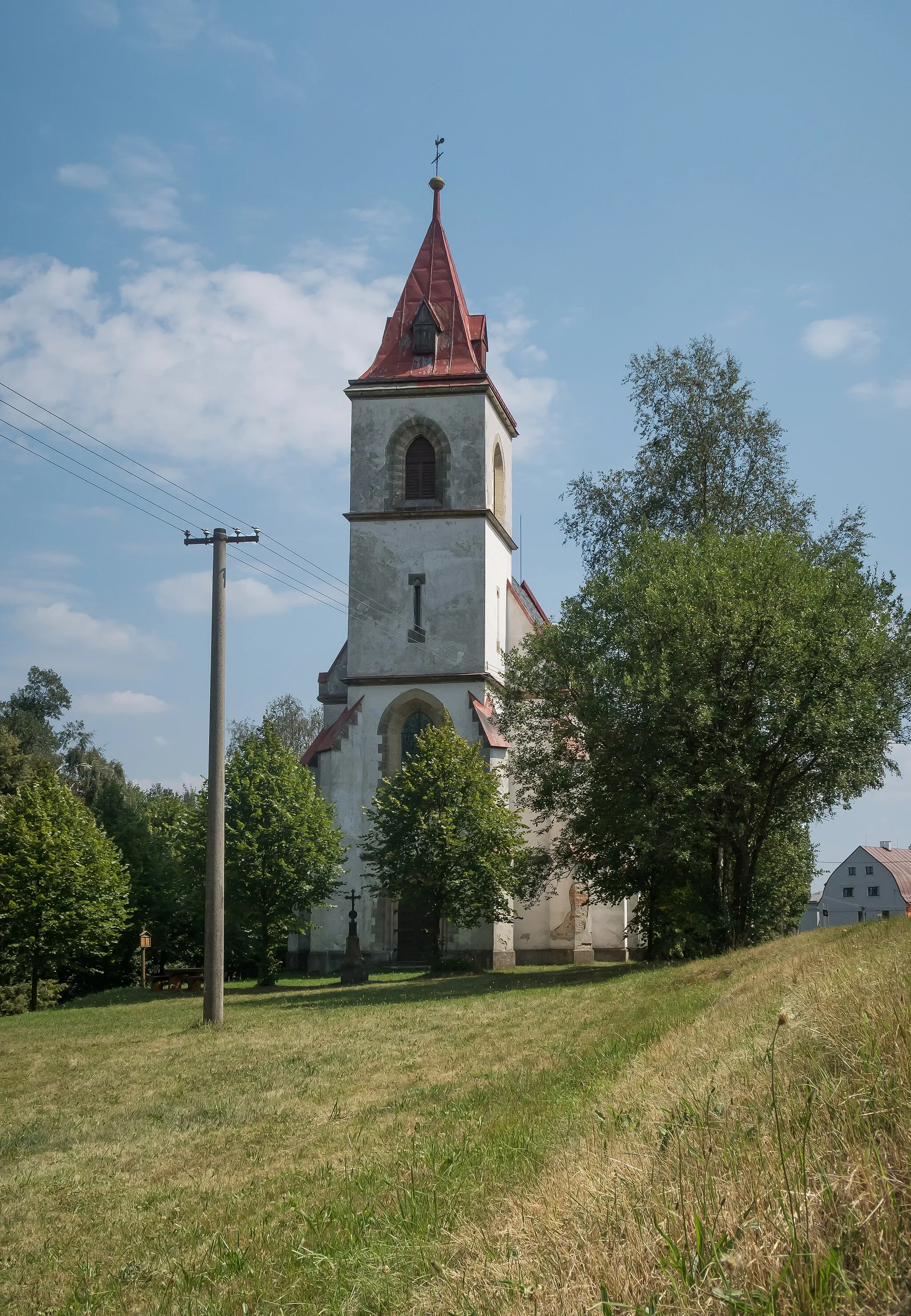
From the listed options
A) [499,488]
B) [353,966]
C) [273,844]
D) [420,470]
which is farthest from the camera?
[499,488]

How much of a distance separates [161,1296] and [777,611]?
1821 centimetres

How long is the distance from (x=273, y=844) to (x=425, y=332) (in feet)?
58.7

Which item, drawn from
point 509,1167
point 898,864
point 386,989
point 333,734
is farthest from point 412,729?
point 898,864

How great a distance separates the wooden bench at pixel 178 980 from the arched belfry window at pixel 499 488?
17.6 meters

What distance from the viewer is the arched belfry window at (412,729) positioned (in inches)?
1428

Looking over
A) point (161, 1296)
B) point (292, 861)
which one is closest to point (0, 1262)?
point (161, 1296)

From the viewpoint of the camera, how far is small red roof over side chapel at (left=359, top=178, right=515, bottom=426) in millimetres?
38312

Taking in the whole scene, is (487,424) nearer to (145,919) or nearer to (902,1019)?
(145,919)

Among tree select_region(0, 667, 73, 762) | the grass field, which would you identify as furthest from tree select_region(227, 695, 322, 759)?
the grass field

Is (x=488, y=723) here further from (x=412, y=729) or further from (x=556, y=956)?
(x=556, y=956)

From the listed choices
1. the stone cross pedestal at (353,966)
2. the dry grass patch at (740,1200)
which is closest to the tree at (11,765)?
the stone cross pedestal at (353,966)

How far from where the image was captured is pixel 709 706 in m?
21.8

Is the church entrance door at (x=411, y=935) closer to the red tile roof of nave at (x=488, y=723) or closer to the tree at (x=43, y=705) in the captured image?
the red tile roof of nave at (x=488, y=723)

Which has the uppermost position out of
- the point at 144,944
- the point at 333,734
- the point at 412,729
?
the point at 412,729
